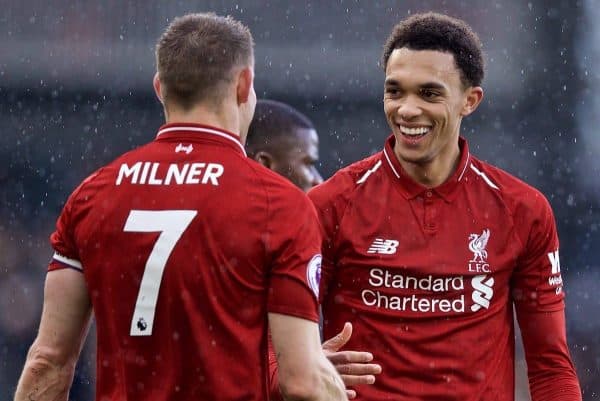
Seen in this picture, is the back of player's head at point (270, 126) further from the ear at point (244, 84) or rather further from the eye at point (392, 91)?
the ear at point (244, 84)

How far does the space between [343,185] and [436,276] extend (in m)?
0.45

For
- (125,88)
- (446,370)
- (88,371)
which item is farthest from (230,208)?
(125,88)

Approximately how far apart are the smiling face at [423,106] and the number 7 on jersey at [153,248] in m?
1.29

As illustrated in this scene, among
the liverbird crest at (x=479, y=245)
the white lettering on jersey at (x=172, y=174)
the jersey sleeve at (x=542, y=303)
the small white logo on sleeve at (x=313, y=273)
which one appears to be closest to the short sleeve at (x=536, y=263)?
the jersey sleeve at (x=542, y=303)

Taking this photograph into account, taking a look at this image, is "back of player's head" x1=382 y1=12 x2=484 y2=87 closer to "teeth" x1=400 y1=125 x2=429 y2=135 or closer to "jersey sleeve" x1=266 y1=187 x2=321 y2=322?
"teeth" x1=400 y1=125 x2=429 y2=135

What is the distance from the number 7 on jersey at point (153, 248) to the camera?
3.01 meters

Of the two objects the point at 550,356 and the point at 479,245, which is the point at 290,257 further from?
→ the point at 550,356

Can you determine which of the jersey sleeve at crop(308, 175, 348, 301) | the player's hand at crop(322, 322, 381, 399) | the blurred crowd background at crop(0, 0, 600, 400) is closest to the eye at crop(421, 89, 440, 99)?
the jersey sleeve at crop(308, 175, 348, 301)

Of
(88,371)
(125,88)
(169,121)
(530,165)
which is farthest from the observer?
(125,88)

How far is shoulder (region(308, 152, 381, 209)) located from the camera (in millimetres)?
4105

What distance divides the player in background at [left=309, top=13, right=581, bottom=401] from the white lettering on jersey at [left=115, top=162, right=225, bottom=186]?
1.03 metres

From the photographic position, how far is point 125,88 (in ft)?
40.8

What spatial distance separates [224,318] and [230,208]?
0.90 ft

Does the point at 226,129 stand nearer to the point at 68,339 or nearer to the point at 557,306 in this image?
the point at 68,339
